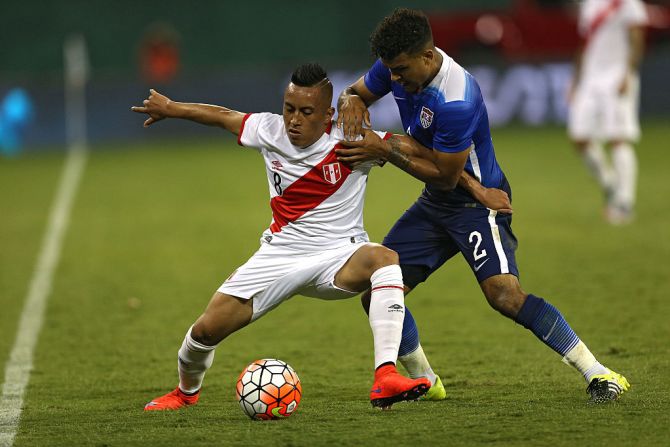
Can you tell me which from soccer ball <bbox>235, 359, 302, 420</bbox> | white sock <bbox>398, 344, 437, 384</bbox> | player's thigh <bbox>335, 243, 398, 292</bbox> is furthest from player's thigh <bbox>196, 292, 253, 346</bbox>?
white sock <bbox>398, 344, 437, 384</bbox>

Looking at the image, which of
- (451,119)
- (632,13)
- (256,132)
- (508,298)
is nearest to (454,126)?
(451,119)

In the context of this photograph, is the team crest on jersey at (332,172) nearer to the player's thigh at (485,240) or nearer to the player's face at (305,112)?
the player's face at (305,112)

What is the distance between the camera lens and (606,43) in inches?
470

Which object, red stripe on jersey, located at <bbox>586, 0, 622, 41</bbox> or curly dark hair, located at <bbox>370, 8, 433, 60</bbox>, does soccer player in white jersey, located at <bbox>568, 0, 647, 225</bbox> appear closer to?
red stripe on jersey, located at <bbox>586, 0, 622, 41</bbox>

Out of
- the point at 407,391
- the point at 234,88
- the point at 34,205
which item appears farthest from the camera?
the point at 234,88

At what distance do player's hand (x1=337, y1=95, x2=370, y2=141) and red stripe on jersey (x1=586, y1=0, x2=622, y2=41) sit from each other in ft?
22.7

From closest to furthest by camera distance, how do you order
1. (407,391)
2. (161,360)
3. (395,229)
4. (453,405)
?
(407,391)
(453,405)
(395,229)
(161,360)

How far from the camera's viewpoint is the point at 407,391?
4.94 m

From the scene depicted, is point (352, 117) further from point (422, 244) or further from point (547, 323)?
point (547, 323)

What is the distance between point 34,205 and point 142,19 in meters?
12.9

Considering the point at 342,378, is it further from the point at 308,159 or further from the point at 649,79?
the point at 649,79

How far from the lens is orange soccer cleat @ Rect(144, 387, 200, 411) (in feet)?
18.4

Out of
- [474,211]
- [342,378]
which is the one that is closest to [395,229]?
[474,211]

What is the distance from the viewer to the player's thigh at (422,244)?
584 cm
